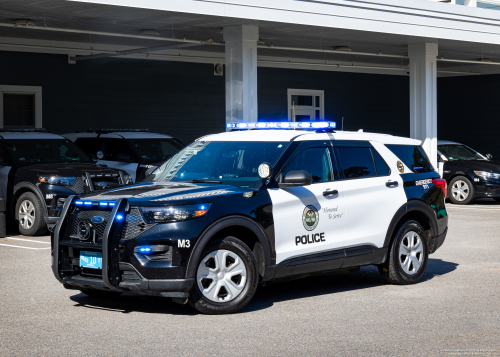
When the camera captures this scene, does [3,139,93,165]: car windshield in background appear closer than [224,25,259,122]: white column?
Yes

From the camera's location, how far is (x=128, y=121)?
21.1 m

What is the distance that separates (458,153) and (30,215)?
11719 mm

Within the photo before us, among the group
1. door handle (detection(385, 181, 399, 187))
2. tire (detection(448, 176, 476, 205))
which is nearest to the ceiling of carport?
tire (detection(448, 176, 476, 205))

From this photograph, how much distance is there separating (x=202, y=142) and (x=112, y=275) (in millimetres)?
2220

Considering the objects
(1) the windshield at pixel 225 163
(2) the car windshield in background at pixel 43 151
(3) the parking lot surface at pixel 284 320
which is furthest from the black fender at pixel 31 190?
(1) the windshield at pixel 225 163

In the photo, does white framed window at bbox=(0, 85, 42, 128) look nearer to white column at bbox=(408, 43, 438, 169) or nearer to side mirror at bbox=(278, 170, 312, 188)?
white column at bbox=(408, 43, 438, 169)

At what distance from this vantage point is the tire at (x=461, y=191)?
60.4 ft

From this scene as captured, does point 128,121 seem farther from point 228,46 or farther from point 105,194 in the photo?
point 105,194

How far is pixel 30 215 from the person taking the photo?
1300 cm

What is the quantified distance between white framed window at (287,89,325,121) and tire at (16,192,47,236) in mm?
12714

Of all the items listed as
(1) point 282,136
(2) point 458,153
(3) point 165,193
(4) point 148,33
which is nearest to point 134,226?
(3) point 165,193

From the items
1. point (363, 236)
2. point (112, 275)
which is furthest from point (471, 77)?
point (112, 275)

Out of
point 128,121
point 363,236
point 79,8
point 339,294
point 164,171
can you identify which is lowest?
point 339,294

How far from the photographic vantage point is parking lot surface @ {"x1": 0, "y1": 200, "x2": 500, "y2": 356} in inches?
227
